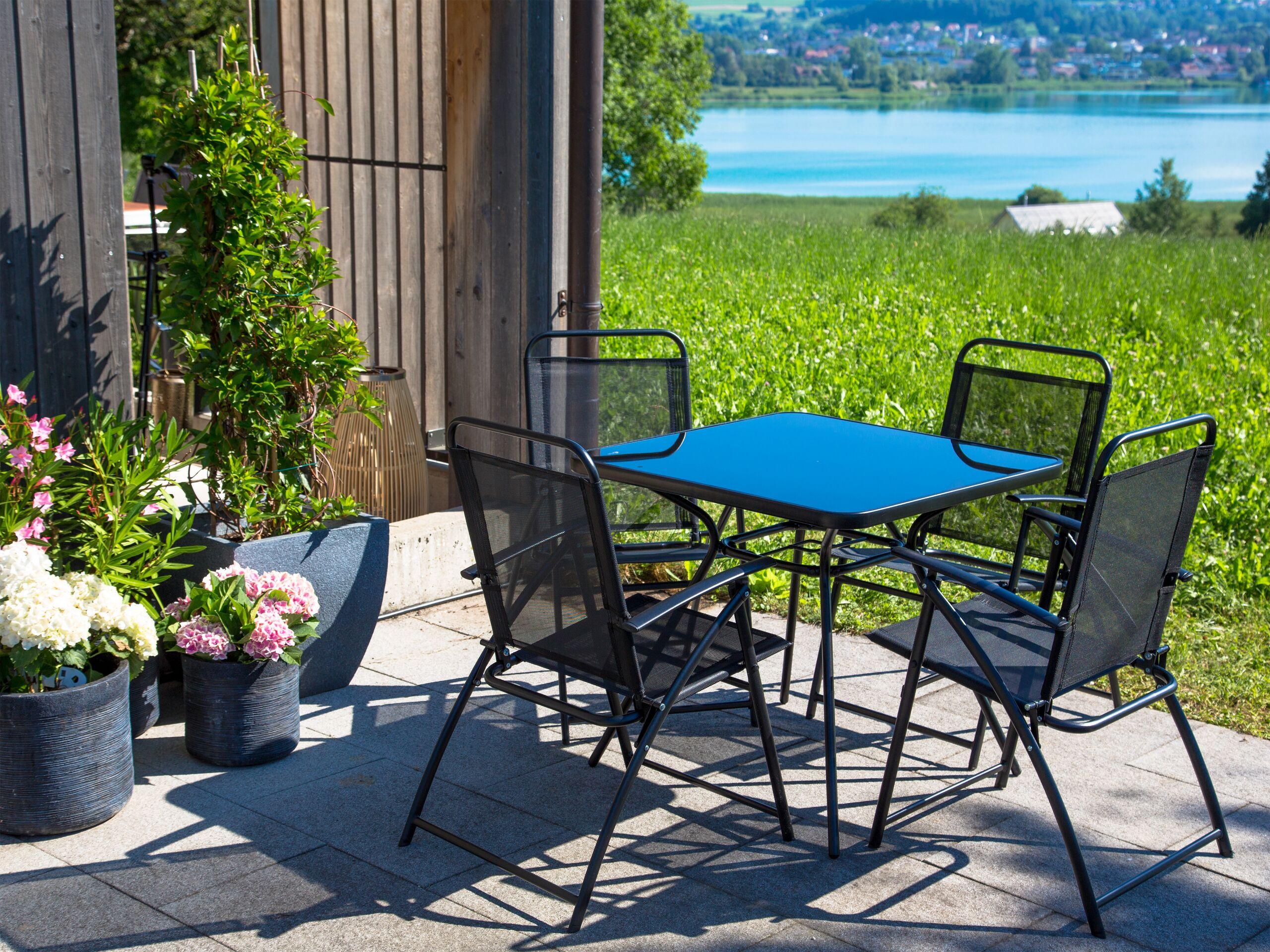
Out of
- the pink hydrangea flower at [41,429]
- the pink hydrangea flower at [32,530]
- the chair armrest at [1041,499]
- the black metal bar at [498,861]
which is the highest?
the pink hydrangea flower at [41,429]

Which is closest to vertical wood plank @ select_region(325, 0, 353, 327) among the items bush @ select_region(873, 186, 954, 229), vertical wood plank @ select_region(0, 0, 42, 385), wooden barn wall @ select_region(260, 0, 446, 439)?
wooden barn wall @ select_region(260, 0, 446, 439)

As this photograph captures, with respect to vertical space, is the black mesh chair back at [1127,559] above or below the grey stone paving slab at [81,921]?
above

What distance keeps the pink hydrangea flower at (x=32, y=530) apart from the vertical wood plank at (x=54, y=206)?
731mm

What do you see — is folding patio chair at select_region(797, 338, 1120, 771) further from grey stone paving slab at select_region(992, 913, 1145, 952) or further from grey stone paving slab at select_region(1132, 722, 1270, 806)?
grey stone paving slab at select_region(992, 913, 1145, 952)

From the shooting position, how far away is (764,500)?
291 centimetres

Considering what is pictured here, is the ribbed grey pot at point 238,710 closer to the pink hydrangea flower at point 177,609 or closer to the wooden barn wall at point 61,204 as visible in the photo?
the pink hydrangea flower at point 177,609

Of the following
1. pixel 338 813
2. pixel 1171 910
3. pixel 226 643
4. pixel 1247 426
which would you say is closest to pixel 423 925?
pixel 338 813

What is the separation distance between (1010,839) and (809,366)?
585 cm

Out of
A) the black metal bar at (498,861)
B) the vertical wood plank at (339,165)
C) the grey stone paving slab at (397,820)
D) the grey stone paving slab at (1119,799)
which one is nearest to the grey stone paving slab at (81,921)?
the grey stone paving slab at (397,820)

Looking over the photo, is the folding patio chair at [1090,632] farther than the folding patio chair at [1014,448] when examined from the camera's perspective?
No

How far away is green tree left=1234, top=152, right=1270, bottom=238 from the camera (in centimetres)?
4806

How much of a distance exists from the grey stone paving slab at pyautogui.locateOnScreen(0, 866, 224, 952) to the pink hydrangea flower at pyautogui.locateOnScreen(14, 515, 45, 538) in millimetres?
827

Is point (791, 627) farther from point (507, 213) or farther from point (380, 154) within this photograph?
point (380, 154)

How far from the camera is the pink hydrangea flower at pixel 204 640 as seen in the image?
321 cm
